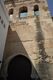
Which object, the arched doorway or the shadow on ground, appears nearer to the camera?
the shadow on ground

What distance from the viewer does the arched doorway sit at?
6596 millimetres

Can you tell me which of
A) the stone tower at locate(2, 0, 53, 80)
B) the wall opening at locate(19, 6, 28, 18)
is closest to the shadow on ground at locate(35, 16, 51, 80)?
the stone tower at locate(2, 0, 53, 80)

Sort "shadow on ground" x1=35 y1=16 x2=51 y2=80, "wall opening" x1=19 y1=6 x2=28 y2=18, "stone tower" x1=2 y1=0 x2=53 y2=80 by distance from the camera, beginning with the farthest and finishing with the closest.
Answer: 1. "wall opening" x1=19 y1=6 x2=28 y2=18
2. "stone tower" x1=2 y1=0 x2=53 y2=80
3. "shadow on ground" x1=35 y1=16 x2=51 y2=80

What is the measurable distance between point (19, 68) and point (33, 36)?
63.4 inches

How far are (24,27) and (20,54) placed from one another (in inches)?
56.5

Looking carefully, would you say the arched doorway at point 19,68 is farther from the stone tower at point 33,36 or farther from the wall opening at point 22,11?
the wall opening at point 22,11

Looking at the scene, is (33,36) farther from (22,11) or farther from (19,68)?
(22,11)

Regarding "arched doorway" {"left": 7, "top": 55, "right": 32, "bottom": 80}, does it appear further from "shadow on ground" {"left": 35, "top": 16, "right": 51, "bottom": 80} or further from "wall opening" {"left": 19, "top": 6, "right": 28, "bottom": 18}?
"wall opening" {"left": 19, "top": 6, "right": 28, "bottom": 18}

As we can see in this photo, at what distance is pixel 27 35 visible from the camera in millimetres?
7312

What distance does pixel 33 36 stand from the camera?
7207 millimetres

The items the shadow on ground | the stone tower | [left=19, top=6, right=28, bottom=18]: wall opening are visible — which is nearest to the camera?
the shadow on ground

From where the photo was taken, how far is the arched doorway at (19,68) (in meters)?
6.60

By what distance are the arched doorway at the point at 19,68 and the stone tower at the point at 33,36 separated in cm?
22

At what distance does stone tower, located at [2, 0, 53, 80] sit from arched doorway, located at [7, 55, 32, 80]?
0.71ft
